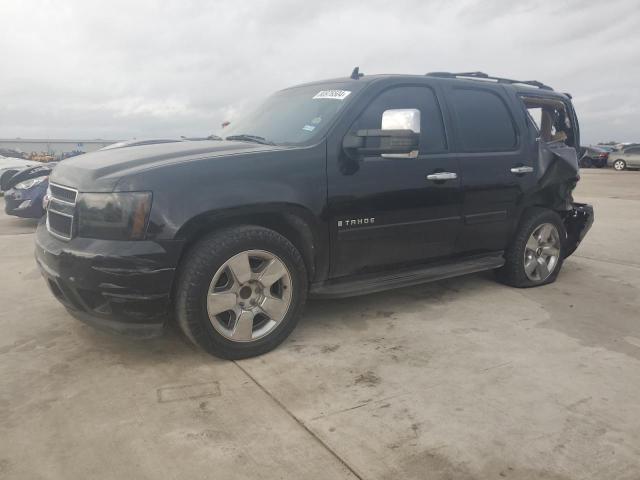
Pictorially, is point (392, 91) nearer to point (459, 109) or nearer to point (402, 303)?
point (459, 109)

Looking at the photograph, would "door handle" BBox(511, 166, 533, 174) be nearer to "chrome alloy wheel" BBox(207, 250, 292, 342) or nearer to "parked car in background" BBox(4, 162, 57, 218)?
"chrome alloy wheel" BBox(207, 250, 292, 342)

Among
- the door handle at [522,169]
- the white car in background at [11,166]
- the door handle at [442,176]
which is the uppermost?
the door handle at [522,169]

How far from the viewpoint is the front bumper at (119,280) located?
273 cm

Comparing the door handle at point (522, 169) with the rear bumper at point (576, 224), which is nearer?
the door handle at point (522, 169)

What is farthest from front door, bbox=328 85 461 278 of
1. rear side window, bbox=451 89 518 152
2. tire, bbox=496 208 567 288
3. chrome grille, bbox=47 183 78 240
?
chrome grille, bbox=47 183 78 240

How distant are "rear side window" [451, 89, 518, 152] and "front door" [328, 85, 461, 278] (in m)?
0.23

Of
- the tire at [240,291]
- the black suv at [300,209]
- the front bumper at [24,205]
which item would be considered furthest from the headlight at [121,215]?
the front bumper at [24,205]

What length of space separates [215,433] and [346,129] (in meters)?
2.03

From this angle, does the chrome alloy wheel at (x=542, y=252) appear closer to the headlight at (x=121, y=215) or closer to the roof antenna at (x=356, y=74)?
the roof antenna at (x=356, y=74)

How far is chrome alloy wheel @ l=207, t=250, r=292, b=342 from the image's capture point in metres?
2.99

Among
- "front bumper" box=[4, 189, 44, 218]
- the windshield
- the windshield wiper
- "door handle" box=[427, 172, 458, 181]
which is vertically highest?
the windshield

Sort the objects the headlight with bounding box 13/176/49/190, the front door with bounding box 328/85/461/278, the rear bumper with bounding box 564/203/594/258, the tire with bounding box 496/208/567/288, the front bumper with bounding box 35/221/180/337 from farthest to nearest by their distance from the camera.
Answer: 1. the headlight with bounding box 13/176/49/190
2. the rear bumper with bounding box 564/203/594/258
3. the tire with bounding box 496/208/567/288
4. the front door with bounding box 328/85/461/278
5. the front bumper with bounding box 35/221/180/337

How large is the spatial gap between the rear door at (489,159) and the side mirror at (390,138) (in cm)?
79

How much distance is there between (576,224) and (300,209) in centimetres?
331
